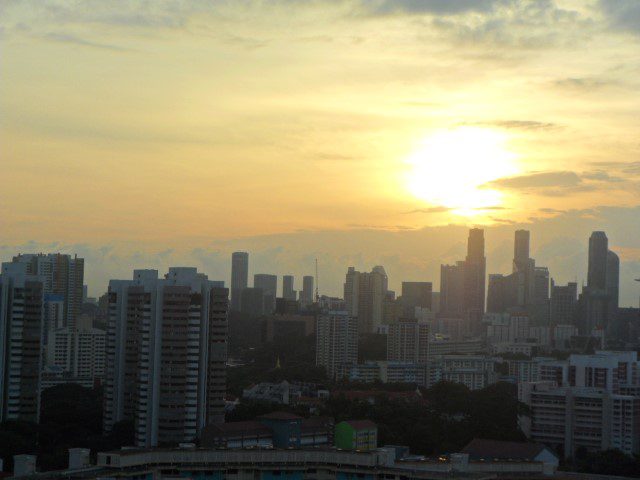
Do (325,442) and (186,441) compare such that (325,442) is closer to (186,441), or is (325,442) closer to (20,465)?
(186,441)

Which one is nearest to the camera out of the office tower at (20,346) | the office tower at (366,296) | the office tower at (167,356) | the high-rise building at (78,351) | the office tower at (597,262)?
the office tower at (167,356)

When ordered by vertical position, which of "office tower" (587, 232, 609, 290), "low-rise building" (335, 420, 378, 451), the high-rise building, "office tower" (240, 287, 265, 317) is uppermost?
"office tower" (587, 232, 609, 290)

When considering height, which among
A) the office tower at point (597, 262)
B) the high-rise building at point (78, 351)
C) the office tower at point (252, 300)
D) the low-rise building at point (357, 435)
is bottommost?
the low-rise building at point (357, 435)

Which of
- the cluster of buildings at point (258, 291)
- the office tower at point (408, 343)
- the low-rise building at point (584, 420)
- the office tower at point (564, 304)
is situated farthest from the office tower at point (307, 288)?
the low-rise building at point (584, 420)

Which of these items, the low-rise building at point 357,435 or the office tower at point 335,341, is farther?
the office tower at point 335,341

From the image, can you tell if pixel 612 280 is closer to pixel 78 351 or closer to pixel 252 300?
pixel 252 300

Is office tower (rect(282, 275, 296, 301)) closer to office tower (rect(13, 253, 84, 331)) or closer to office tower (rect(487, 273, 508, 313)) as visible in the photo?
office tower (rect(487, 273, 508, 313))

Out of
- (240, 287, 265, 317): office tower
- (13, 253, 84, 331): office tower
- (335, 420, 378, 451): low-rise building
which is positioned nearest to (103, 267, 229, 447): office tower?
(335, 420, 378, 451): low-rise building

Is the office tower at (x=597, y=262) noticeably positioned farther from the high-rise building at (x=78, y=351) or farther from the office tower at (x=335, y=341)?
the high-rise building at (x=78, y=351)

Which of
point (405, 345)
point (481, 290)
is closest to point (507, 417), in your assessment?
point (405, 345)
